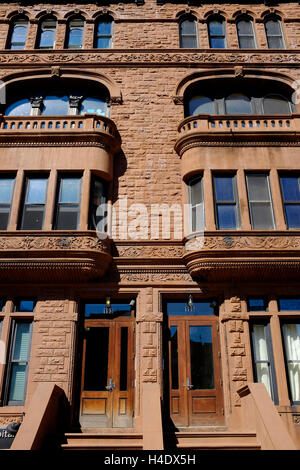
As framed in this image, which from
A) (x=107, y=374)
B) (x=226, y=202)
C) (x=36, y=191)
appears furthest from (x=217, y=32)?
(x=107, y=374)

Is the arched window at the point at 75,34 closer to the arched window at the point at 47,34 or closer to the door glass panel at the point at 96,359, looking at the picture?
the arched window at the point at 47,34

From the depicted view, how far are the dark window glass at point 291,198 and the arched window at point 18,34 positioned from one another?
1219cm

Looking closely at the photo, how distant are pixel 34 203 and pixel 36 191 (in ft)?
1.47

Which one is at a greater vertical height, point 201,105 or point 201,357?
point 201,105

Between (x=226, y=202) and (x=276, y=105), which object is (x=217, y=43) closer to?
(x=276, y=105)

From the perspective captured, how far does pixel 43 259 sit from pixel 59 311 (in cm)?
158

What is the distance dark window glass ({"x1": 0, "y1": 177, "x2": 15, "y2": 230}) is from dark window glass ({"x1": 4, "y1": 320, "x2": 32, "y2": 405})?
311 centimetres

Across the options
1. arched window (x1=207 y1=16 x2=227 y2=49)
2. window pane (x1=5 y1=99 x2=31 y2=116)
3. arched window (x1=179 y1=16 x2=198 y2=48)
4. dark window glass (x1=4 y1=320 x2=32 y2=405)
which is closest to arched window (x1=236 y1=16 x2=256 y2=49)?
arched window (x1=207 y1=16 x2=227 y2=49)

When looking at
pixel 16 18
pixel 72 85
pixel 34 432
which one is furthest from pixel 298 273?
pixel 16 18

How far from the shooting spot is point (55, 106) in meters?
15.0

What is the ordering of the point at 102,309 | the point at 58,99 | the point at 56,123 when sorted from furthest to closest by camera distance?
the point at 58,99
the point at 56,123
the point at 102,309

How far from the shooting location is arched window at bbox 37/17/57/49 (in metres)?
16.1

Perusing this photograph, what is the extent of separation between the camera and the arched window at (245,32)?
16141 millimetres

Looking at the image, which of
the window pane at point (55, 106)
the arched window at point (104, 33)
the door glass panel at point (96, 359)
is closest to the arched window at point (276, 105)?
the arched window at point (104, 33)
